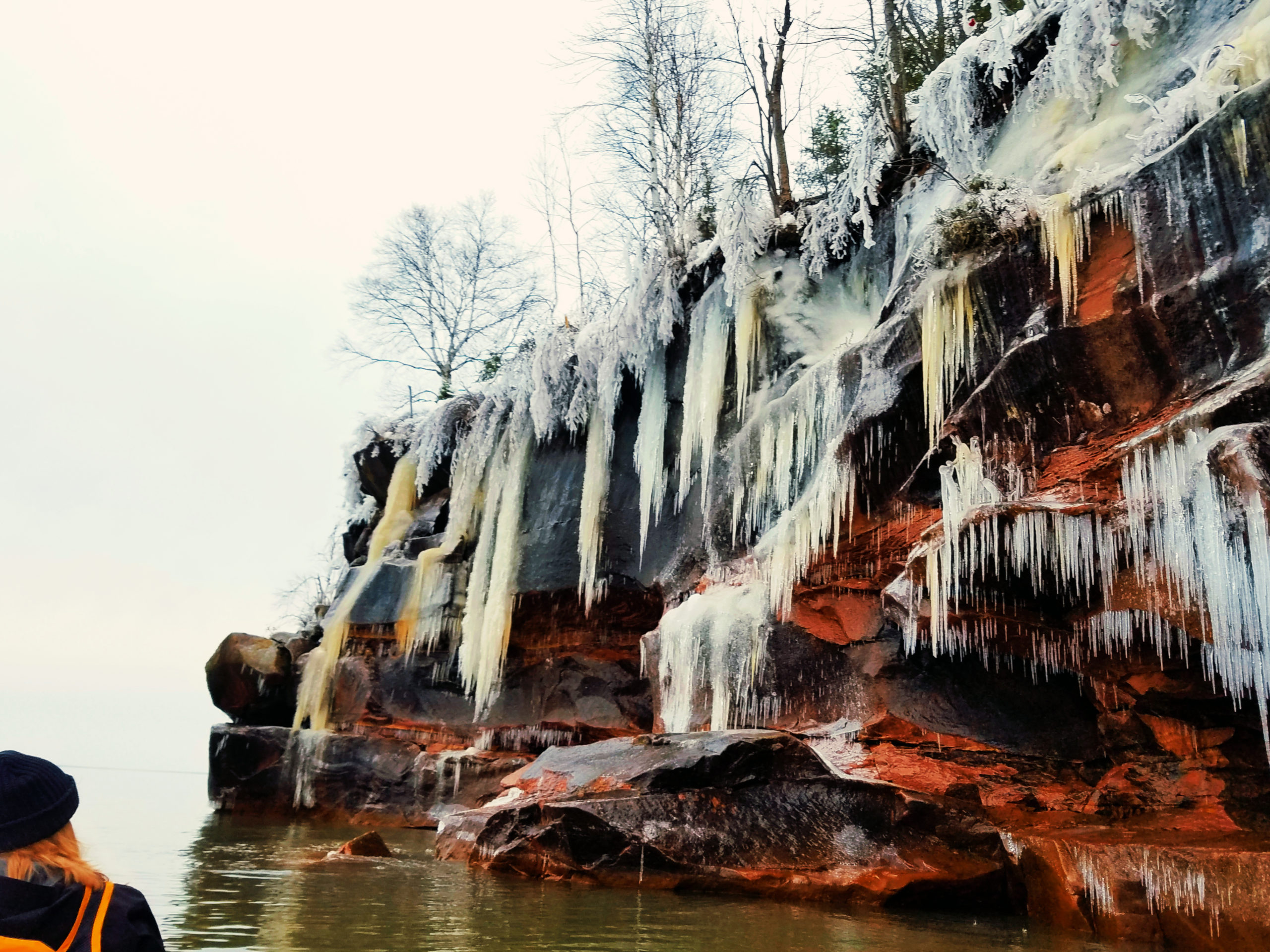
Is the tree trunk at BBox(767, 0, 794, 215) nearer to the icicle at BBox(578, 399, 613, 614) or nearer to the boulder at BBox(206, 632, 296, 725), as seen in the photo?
the icicle at BBox(578, 399, 613, 614)

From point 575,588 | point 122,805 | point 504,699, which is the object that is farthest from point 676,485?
point 122,805

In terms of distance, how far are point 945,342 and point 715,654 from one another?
4.23 metres

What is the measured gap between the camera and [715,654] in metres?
10.9

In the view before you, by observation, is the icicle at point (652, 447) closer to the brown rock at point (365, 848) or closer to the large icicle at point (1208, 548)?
the brown rock at point (365, 848)

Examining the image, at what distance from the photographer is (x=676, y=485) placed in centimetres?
1357

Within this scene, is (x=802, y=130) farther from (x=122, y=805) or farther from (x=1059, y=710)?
(x=122, y=805)

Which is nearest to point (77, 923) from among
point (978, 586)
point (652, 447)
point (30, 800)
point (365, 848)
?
point (30, 800)

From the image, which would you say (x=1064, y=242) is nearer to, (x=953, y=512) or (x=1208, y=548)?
(x=953, y=512)

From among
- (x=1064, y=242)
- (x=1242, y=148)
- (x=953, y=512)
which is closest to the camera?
(x=1242, y=148)

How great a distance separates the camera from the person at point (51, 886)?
6.59ft

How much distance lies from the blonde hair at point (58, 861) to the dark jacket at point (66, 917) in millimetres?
28

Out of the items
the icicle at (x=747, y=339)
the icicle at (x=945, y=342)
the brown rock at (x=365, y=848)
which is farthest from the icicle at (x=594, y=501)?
the icicle at (x=945, y=342)

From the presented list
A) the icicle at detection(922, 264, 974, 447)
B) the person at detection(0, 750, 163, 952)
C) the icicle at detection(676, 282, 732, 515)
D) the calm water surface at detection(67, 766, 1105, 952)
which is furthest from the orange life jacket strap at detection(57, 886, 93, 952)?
the icicle at detection(676, 282, 732, 515)

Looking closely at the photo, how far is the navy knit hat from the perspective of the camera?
2.10 meters
